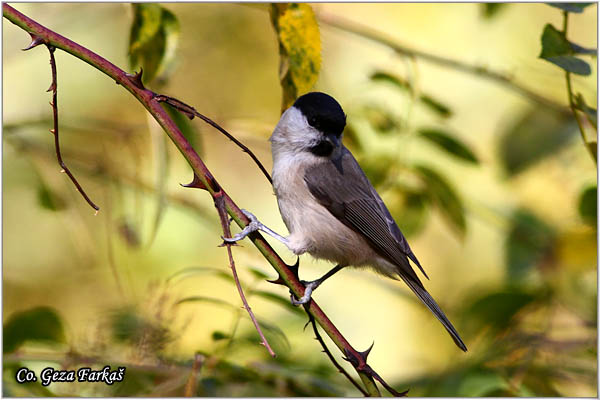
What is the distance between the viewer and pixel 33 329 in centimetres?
208

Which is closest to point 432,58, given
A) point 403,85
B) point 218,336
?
point 403,85

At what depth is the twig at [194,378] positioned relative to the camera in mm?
1793

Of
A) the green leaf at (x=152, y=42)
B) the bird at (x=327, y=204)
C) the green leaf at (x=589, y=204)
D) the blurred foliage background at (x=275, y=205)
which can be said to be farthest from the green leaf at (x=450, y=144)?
the green leaf at (x=152, y=42)

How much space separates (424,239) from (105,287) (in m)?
1.85

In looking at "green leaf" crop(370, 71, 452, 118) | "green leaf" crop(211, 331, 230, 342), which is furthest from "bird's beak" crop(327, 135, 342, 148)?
"green leaf" crop(211, 331, 230, 342)

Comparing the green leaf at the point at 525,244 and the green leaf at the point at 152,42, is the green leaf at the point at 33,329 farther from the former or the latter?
the green leaf at the point at 525,244

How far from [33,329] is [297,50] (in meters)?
1.24

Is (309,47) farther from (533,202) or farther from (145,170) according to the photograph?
(533,202)

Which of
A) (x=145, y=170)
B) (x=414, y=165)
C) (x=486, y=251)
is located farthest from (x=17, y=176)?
(x=486, y=251)

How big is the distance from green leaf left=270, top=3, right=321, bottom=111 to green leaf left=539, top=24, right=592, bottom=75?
0.62m

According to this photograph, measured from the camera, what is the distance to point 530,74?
11.1ft

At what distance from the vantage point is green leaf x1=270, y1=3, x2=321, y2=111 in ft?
5.88

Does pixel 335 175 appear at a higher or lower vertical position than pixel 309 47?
lower

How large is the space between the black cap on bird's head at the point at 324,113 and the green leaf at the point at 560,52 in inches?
31.0
